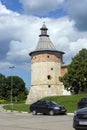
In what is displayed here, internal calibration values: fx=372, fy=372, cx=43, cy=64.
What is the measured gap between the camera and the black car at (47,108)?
36.6 metres

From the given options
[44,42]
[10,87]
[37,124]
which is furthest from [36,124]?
[10,87]

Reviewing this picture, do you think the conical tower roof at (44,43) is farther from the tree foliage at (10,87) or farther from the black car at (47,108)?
the black car at (47,108)

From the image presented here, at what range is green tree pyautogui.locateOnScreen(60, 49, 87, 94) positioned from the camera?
2943 inches

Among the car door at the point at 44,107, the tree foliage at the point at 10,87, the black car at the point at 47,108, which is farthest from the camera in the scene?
the tree foliage at the point at 10,87

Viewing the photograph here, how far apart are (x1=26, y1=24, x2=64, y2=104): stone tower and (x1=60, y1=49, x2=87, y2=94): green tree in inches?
345

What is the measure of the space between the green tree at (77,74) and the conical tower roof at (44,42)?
12.6 m

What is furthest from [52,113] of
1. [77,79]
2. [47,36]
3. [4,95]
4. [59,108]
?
[4,95]

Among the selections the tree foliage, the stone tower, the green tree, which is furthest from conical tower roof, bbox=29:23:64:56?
the tree foliage

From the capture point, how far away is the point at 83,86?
248 ft

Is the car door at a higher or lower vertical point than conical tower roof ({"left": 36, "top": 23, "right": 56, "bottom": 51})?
lower

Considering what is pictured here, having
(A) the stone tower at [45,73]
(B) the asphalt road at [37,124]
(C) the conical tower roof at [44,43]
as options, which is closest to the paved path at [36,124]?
(B) the asphalt road at [37,124]

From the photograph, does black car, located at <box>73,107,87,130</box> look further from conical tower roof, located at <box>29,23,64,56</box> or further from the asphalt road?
conical tower roof, located at <box>29,23,64,56</box>

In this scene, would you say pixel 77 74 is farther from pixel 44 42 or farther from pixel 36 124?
pixel 36 124

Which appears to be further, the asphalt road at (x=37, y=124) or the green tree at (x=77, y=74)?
the green tree at (x=77, y=74)
